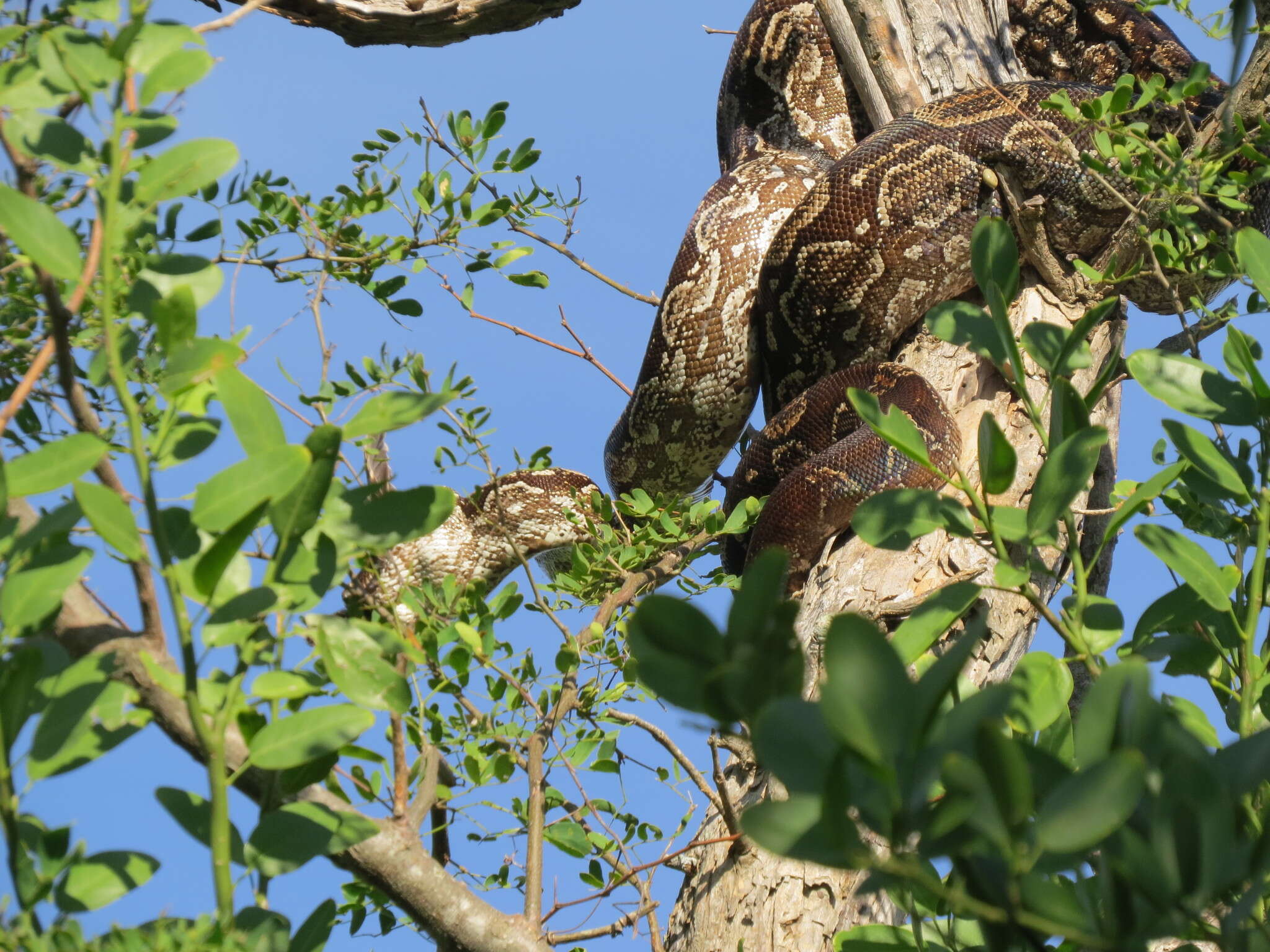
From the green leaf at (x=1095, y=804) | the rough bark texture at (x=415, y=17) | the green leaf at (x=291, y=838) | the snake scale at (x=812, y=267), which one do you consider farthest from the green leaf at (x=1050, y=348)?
the rough bark texture at (x=415, y=17)

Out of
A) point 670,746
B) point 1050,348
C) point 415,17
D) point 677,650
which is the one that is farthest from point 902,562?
point 415,17

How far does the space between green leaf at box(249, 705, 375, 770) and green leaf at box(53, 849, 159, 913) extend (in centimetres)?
14

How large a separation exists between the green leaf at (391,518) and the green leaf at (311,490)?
5cm

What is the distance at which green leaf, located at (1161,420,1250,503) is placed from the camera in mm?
1362

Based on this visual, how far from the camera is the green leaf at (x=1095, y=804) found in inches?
27.9

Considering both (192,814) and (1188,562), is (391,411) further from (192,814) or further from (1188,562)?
(1188,562)

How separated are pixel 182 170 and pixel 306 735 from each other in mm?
578

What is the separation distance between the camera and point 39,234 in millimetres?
1035

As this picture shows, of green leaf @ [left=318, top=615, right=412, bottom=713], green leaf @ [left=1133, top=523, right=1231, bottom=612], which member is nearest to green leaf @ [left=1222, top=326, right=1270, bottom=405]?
green leaf @ [left=1133, top=523, right=1231, bottom=612]

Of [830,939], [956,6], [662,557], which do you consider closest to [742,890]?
[830,939]

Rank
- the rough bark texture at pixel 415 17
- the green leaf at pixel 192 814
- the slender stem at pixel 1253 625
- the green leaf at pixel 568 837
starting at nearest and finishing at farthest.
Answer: the green leaf at pixel 192 814
the slender stem at pixel 1253 625
the green leaf at pixel 568 837
the rough bark texture at pixel 415 17

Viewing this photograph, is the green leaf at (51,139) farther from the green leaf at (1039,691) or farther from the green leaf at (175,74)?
the green leaf at (1039,691)

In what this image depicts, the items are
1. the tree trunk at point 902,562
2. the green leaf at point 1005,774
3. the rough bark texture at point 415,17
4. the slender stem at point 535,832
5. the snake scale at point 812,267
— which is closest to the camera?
the green leaf at point 1005,774

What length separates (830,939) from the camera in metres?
2.88
